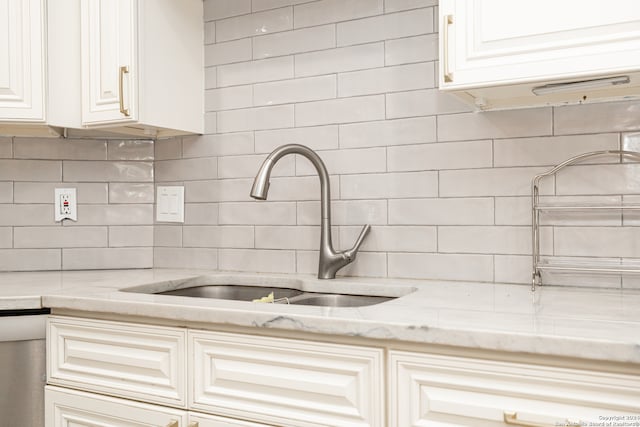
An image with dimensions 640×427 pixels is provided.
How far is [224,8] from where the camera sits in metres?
2.04

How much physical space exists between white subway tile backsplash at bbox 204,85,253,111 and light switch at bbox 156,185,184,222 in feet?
1.10

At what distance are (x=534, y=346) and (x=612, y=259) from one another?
0.67 m

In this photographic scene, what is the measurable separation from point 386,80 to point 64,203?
4.17ft

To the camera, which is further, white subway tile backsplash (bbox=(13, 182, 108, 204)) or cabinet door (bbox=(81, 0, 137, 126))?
white subway tile backsplash (bbox=(13, 182, 108, 204))

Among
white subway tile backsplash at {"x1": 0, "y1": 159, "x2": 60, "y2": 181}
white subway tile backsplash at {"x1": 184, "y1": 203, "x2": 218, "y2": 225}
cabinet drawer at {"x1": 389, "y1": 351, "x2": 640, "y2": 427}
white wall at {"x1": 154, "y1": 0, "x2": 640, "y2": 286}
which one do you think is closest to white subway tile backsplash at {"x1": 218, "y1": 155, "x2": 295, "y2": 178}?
white wall at {"x1": 154, "y1": 0, "x2": 640, "y2": 286}

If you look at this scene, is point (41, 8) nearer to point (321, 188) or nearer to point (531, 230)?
point (321, 188)

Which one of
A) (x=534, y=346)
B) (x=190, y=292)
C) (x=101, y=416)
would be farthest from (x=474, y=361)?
(x=190, y=292)

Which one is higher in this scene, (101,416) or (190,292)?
(190,292)

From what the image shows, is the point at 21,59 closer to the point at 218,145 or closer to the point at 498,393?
the point at 218,145

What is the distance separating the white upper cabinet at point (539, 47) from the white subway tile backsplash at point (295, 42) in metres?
0.59

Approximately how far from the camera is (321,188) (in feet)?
5.60

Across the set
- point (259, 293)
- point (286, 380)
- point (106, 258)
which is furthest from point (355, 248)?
point (106, 258)

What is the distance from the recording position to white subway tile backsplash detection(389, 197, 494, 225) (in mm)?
1614

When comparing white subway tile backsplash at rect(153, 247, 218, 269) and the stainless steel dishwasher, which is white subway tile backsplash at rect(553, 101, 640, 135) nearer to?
white subway tile backsplash at rect(153, 247, 218, 269)
